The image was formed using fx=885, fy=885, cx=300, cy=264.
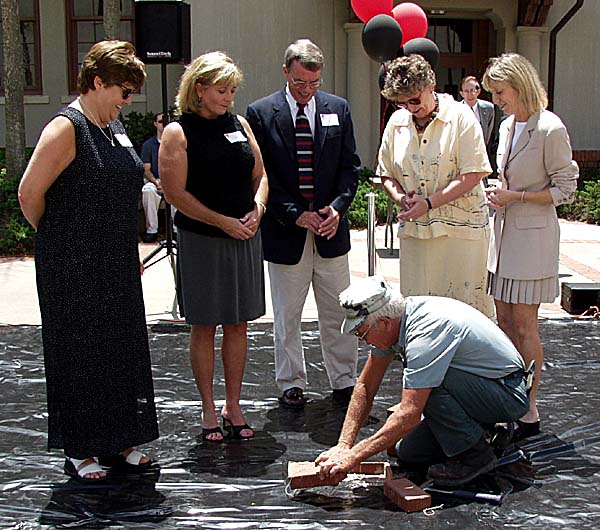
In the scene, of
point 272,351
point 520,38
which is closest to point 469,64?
point 520,38

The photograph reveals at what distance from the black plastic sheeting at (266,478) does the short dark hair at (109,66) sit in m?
1.43

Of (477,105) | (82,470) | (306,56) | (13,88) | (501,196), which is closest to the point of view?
(82,470)

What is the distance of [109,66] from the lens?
303 cm

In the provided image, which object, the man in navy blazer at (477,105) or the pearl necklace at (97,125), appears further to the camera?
the man in navy blazer at (477,105)

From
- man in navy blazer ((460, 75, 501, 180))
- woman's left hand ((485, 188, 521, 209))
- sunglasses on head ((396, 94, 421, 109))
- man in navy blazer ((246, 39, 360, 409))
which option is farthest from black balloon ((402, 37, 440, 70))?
woman's left hand ((485, 188, 521, 209))

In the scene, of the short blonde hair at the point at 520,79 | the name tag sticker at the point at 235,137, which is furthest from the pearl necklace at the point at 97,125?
the short blonde hair at the point at 520,79

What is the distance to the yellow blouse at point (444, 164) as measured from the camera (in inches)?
155

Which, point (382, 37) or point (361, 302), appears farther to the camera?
point (382, 37)

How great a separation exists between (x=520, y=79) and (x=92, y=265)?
1.82 m

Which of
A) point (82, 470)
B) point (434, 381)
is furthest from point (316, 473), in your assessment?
point (82, 470)

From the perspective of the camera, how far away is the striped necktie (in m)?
4.05

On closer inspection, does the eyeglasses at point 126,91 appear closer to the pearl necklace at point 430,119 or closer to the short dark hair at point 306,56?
the short dark hair at point 306,56

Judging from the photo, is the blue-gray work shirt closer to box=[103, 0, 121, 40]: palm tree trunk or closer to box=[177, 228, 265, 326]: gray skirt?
box=[177, 228, 265, 326]: gray skirt

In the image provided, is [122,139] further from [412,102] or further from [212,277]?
[412,102]
